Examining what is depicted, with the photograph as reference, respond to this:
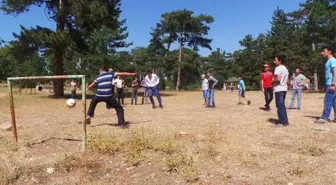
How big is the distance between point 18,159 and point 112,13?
21.8m

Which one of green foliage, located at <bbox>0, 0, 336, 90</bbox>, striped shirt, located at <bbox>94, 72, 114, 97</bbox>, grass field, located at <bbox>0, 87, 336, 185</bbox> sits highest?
green foliage, located at <bbox>0, 0, 336, 90</bbox>

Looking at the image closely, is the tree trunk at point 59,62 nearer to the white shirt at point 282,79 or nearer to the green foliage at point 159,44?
the green foliage at point 159,44

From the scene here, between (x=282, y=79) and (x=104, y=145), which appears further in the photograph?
(x=282, y=79)

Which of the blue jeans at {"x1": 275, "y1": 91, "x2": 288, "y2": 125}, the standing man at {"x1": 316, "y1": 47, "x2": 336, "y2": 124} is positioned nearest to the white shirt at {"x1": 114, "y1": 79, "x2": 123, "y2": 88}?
Answer: the blue jeans at {"x1": 275, "y1": 91, "x2": 288, "y2": 125}

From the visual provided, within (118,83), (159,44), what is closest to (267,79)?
(118,83)

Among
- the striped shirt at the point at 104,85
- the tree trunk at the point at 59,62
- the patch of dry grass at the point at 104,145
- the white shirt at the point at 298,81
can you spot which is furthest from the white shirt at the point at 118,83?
the tree trunk at the point at 59,62

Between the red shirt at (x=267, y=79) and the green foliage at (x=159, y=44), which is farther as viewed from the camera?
the green foliage at (x=159, y=44)

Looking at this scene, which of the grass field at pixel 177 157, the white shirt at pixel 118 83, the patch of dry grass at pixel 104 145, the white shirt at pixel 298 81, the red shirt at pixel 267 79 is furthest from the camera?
the white shirt at pixel 118 83

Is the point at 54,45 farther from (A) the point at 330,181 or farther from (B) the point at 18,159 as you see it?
(A) the point at 330,181

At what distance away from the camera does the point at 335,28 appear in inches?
1387

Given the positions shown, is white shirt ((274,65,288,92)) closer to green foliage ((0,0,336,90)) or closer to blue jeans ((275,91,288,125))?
blue jeans ((275,91,288,125))

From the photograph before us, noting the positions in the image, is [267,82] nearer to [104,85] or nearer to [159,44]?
[104,85]

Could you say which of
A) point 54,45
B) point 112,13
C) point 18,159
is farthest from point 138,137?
point 112,13

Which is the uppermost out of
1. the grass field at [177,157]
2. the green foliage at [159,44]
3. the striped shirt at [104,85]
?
the green foliage at [159,44]
